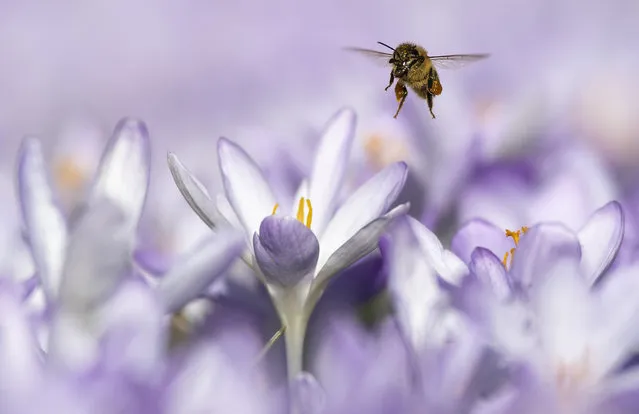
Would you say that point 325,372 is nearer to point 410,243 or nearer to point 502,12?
point 410,243

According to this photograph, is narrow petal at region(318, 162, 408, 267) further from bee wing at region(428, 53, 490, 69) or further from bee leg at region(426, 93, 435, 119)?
bee wing at region(428, 53, 490, 69)

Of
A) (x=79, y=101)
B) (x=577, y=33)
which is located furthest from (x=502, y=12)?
(x=79, y=101)

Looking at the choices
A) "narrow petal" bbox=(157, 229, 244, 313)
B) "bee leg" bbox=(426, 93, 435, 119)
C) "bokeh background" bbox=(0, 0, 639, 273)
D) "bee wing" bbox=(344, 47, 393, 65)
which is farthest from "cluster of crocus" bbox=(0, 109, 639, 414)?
"bokeh background" bbox=(0, 0, 639, 273)

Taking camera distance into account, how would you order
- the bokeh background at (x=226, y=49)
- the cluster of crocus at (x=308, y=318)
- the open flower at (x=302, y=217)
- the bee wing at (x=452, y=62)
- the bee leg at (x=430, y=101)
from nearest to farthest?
the cluster of crocus at (x=308, y=318)
the open flower at (x=302, y=217)
the bee leg at (x=430, y=101)
the bee wing at (x=452, y=62)
the bokeh background at (x=226, y=49)

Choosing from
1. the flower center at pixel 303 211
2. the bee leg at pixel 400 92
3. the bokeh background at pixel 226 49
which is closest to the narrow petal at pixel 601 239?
the flower center at pixel 303 211

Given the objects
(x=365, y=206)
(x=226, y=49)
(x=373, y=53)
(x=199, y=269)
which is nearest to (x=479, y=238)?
(x=365, y=206)

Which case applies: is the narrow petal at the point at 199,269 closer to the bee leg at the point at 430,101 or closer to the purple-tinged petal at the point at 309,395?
the purple-tinged petal at the point at 309,395
